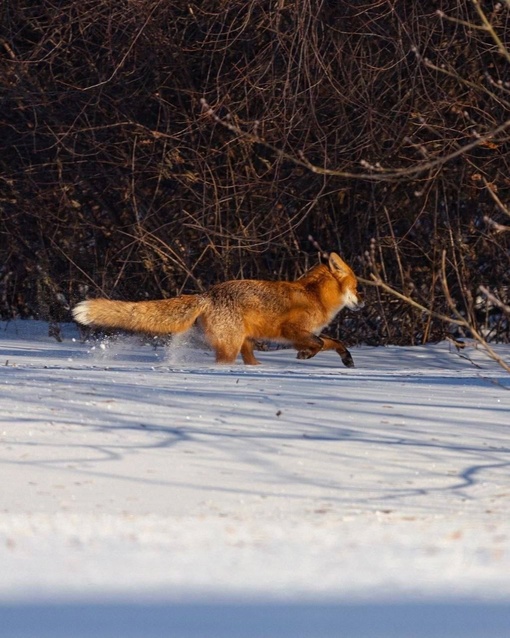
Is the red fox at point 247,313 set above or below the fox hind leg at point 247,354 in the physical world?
above

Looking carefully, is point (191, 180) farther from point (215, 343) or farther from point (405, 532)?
point (405, 532)

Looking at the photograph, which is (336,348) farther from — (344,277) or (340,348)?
(344,277)

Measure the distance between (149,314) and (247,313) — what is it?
92cm

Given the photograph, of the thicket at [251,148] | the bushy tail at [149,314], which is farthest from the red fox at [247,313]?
the thicket at [251,148]

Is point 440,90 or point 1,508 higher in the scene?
Result: point 440,90

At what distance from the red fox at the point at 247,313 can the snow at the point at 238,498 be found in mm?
1616

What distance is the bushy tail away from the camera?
33.9ft

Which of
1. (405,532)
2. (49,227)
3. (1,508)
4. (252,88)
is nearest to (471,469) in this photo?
(405,532)

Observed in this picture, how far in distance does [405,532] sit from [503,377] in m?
5.54

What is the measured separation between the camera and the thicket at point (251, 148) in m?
12.1

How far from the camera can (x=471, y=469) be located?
5.67 meters

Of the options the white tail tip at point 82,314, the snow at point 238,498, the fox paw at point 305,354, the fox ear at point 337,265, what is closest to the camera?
the snow at point 238,498

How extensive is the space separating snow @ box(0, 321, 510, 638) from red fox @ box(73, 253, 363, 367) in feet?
5.30

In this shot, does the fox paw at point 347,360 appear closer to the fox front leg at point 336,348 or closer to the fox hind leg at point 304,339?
the fox front leg at point 336,348
